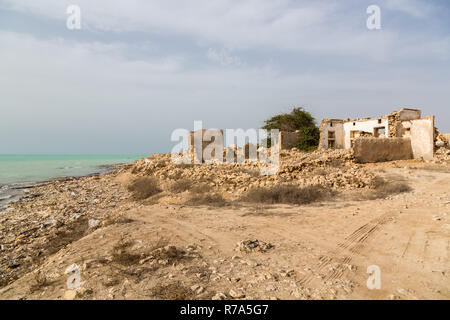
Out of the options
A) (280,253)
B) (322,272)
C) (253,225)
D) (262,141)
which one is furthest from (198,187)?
(262,141)

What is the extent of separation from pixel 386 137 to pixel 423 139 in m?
2.81

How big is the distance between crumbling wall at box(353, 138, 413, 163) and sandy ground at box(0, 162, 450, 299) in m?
6.33

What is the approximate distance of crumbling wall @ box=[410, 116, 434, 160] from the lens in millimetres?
13188

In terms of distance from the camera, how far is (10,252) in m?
4.67

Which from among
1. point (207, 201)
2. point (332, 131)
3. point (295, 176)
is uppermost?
point (332, 131)

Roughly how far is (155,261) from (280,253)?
1.73 m

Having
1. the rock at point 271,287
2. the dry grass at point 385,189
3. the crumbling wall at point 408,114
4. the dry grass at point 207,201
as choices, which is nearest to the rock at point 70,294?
the rock at point 271,287

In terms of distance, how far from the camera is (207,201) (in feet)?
22.7

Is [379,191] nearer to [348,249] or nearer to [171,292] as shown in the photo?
[348,249]

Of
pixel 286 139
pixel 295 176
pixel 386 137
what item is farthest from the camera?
pixel 286 139

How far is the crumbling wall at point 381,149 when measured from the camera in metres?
11.9

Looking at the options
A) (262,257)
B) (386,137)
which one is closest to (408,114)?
(386,137)

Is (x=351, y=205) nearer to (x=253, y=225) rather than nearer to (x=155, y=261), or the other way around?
(x=253, y=225)

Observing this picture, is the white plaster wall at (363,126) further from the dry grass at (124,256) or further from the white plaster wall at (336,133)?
the dry grass at (124,256)
